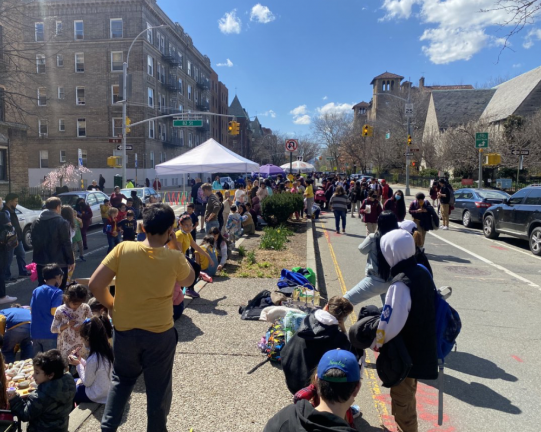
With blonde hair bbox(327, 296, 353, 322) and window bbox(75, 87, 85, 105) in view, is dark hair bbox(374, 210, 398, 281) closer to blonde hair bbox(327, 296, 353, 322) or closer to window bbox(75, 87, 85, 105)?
blonde hair bbox(327, 296, 353, 322)

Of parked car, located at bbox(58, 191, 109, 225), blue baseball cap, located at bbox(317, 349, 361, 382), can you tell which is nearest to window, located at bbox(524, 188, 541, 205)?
blue baseball cap, located at bbox(317, 349, 361, 382)

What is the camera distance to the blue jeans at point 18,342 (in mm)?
4684

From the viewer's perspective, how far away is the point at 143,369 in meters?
2.96

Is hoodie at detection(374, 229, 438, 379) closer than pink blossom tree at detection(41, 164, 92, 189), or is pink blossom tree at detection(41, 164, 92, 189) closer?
hoodie at detection(374, 229, 438, 379)

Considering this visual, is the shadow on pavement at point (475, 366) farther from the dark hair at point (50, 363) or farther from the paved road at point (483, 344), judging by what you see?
the dark hair at point (50, 363)

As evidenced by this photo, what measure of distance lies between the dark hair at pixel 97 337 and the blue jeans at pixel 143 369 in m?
0.98

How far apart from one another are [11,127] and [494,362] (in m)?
29.2

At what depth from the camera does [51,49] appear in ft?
143

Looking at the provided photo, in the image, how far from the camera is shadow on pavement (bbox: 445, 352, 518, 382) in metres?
4.72

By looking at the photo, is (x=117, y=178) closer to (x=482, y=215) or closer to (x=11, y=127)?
(x=11, y=127)

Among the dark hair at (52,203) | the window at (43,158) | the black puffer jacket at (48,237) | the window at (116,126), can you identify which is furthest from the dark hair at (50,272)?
the window at (43,158)

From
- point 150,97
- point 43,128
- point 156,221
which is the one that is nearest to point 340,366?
point 156,221

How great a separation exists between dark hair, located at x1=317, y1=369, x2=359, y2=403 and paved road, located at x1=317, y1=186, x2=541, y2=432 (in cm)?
174

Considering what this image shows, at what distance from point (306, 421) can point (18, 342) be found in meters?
4.12
